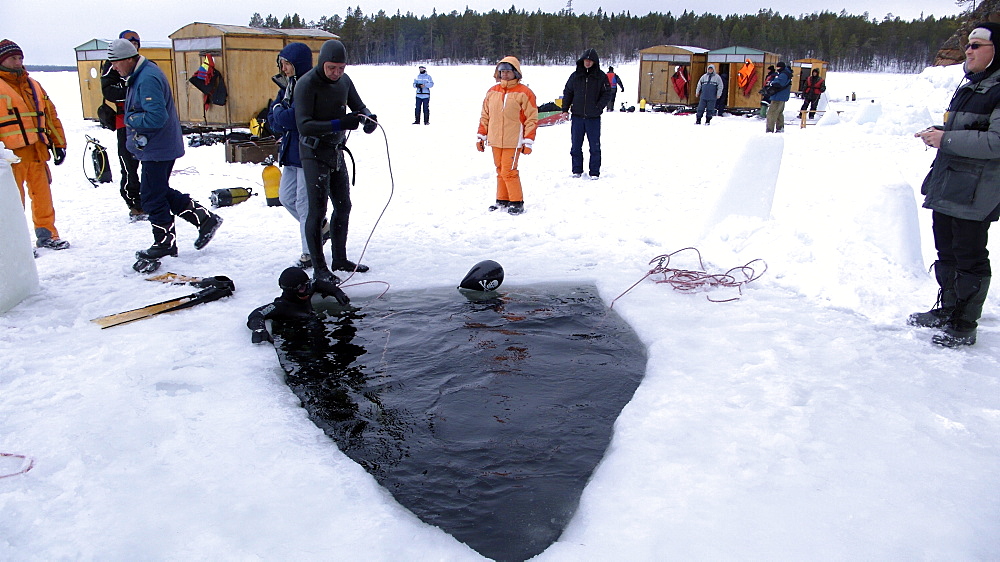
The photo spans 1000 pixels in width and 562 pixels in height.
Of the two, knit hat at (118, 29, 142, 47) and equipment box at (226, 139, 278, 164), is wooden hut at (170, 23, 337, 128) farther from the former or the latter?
knit hat at (118, 29, 142, 47)

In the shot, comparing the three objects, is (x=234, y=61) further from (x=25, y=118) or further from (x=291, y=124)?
(x=291, y=124)

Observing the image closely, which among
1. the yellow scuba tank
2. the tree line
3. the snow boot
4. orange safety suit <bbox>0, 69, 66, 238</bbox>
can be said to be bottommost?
the snow boot

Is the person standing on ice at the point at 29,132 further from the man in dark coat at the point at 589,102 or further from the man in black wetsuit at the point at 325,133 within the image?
the man in dark coat at the point at 589,102

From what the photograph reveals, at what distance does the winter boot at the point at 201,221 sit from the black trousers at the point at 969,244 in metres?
5.74

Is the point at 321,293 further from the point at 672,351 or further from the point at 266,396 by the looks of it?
the point at 672,351

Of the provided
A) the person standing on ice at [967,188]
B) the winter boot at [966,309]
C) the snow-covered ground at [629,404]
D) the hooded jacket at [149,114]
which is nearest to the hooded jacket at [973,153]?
the person standing on ice at [967,188]

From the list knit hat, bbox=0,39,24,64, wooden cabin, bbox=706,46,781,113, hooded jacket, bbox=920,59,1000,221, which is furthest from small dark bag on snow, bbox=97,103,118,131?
wooden cabin, bbox=706,46,781,113

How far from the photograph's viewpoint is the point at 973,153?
3.75 meters

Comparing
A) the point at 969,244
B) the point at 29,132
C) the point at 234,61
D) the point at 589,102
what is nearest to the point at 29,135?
the point at 29,132

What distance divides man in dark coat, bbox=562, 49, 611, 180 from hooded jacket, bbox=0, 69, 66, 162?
6.25 metres

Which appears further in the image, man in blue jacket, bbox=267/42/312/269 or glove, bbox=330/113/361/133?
man in blue jacket, bbox=267/42/312/269

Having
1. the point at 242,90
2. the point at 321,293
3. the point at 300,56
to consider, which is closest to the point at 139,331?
the point at 321,293

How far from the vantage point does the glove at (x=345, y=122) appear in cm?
512

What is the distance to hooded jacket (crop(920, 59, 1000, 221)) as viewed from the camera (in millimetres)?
3723
